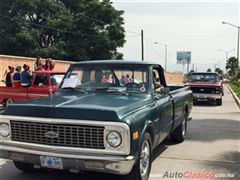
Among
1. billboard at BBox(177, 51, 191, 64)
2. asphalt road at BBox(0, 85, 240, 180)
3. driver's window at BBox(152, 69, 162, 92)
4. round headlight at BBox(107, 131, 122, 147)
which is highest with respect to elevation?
billboard at BBox(177, 51, 191, 64)

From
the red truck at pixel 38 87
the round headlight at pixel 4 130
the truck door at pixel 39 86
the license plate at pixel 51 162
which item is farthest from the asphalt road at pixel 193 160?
the truck door at pixel 39 86

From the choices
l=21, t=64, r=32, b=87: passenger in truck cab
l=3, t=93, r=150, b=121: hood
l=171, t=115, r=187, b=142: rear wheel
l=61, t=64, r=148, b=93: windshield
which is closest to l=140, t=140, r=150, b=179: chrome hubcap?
l=3, t=93, r=150, b=121: hood

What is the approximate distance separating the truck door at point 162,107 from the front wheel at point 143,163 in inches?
28.4

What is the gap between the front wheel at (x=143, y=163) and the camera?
17.7 ft

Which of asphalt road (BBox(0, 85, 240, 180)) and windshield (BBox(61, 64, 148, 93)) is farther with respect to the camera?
windshield (BBox(61, 64, 148, 93))

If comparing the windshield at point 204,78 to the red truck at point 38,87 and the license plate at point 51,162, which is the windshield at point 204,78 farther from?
the license plate at point 51,162

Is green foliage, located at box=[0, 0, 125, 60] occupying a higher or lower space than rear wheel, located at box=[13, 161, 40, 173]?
higher

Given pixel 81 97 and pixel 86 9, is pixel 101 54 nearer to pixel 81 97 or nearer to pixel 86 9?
pixel 86 9

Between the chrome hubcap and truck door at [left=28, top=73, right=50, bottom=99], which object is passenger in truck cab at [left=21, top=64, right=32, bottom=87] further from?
the chrome hubcap

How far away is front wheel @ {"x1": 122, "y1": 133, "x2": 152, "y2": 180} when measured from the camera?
17.7 ft

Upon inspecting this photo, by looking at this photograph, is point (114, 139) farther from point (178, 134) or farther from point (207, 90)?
point (207, 90)

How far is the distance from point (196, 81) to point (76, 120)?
16274mm

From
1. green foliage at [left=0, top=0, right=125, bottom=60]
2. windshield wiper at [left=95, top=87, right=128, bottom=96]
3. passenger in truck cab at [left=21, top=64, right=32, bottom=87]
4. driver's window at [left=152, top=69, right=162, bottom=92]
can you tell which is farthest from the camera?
green foliage at [left=0, top=0, right=125, bottom=60]

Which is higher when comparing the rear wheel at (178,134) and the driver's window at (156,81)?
the driver's window at (156,81)
